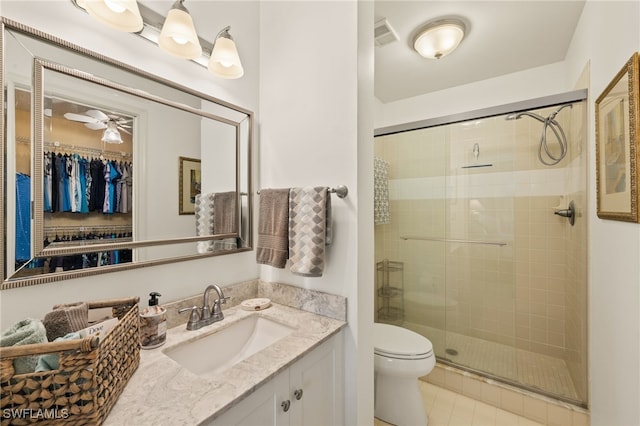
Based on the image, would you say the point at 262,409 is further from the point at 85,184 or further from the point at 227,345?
the point at 85,184

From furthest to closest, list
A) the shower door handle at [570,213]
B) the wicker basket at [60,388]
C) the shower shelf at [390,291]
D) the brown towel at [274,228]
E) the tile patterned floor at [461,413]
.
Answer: the shower shelf at [390,291]
the shower door handle at [570,213]
the tile patterned floor at [461,413]
the brown towel at [274,228]
the wicker basket at [60,388]

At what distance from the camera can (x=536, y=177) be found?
215 cm

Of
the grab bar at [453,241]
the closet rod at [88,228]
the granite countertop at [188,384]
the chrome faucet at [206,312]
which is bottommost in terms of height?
the granite countertop at [188,384]

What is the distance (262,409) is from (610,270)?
1624 mm

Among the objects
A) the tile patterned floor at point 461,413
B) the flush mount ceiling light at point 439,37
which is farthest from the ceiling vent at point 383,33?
the tile patterned floor at point 461,413

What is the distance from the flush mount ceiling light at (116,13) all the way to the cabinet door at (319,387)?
1.30 m

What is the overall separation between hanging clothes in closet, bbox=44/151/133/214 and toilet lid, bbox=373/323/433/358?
1.48 m

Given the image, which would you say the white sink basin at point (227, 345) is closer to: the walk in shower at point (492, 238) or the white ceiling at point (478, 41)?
the walk in shower at point (492, 238)

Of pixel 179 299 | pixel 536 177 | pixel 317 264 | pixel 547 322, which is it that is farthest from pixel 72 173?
pixel 547 322

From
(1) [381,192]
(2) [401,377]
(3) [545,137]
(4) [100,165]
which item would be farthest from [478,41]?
(4) [100,165]

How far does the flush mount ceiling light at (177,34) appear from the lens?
1.00 m

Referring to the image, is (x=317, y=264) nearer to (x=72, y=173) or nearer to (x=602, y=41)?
(x=72, y=173)

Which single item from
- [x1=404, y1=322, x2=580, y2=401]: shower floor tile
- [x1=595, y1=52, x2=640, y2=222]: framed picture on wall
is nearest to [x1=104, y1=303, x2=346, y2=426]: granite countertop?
[x1=595, y1=52, x2=640, y2=222]: framed picture on wall

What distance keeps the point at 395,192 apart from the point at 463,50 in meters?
1.24
